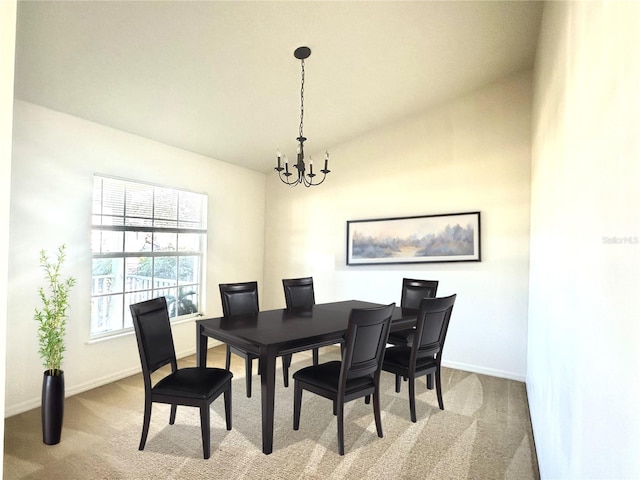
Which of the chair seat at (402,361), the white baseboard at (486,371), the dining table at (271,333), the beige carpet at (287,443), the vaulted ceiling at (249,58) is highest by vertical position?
the vaulted ceiling at (249,58)

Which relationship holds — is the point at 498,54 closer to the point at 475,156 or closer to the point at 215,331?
the point at 475,156

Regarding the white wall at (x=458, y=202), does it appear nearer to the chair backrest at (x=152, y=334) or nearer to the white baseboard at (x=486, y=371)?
the white baseboard at (x=486, y=371)

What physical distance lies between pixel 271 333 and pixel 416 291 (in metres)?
1.94

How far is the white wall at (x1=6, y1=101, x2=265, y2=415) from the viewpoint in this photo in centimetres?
294

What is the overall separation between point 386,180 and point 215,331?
303 cm

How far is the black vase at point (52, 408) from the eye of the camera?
2.46 metres

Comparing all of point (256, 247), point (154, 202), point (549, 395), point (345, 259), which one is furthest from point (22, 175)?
point (549, 395)

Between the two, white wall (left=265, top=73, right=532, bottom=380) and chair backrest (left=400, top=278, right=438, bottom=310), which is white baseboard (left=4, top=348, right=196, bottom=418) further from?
chair backrest (left=400, top=278, right=438, bottom=310)

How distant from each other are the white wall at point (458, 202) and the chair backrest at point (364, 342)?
6.75ft

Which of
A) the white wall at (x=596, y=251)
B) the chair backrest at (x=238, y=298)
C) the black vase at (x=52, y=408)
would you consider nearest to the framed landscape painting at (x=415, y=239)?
the chair backrest at (x=238, y=298)

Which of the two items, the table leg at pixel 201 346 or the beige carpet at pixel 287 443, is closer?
the beige carpet at pixel 287 443

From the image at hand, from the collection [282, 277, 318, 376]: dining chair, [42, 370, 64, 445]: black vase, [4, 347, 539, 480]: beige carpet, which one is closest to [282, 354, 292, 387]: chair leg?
[282, 277, 318, 376]: dining chair

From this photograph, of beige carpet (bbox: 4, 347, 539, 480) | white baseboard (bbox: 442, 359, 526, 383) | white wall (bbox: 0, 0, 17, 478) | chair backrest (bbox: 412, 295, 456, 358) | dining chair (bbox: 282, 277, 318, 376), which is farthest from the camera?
dining chair (bbox: 282, 277, 318, 376)

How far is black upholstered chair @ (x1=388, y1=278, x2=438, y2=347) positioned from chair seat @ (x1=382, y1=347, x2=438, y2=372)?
1.87 ft
